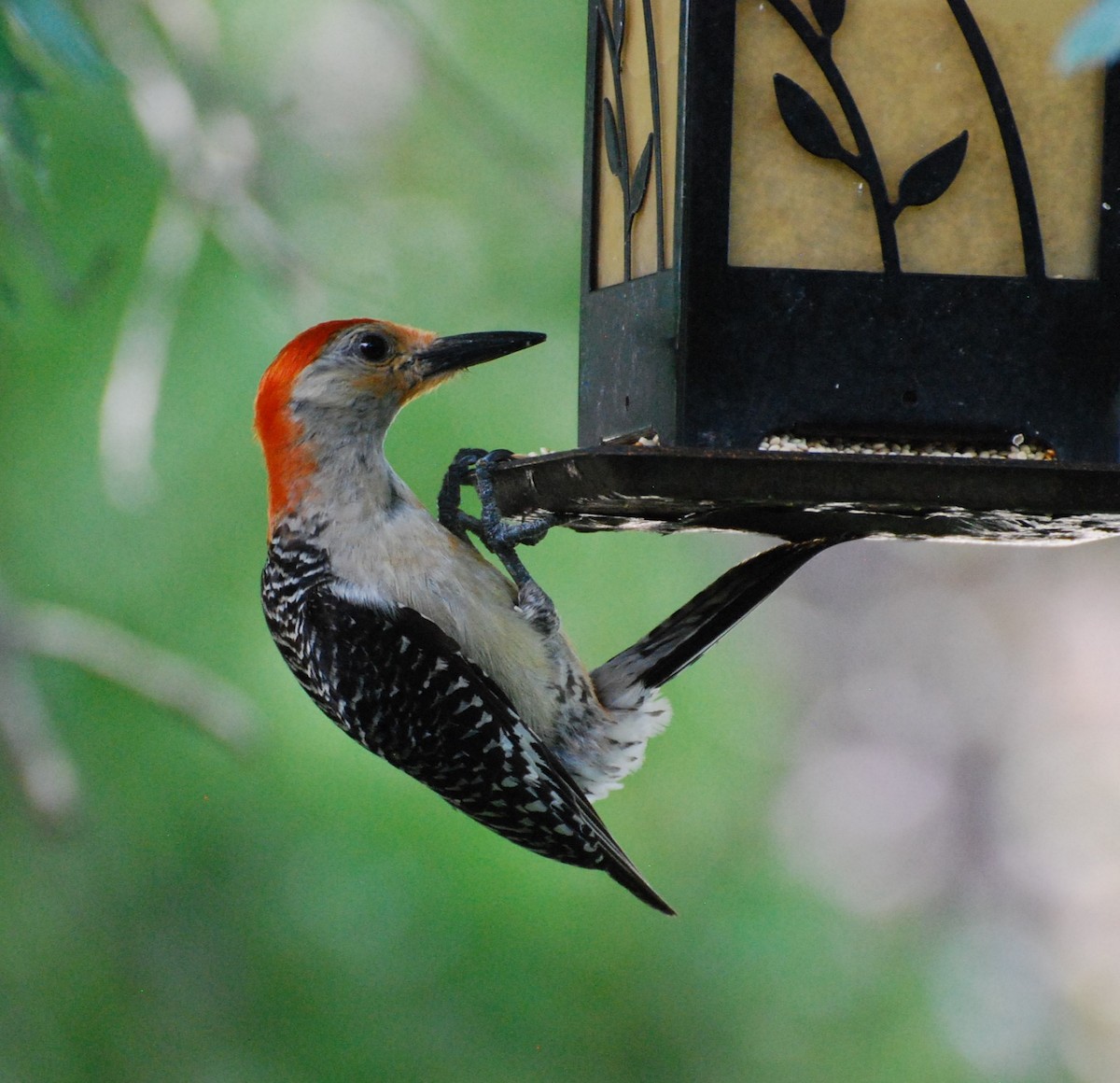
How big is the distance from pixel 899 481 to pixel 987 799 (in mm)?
5581

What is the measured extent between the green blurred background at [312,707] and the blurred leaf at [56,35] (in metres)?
2.26

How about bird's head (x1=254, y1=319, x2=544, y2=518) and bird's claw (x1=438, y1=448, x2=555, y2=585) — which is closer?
bird's claw (x1=438, y1=448, x2=555, y2=585)

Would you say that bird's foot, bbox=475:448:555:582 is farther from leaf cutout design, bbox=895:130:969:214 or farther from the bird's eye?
leaf cutout design, bbox=895:130:969:214

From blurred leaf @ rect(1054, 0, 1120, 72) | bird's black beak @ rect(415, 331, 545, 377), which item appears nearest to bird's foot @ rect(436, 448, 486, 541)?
bird's black beak @ rect(415, 331, 545, 377)

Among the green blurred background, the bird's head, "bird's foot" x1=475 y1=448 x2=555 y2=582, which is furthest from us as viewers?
the green blurred background

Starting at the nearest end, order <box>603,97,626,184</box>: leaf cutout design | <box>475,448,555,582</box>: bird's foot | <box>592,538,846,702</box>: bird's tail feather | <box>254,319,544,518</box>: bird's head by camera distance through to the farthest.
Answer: <box>603,97,626,184</box>: leaf cutout design < <box>475,448,555,582</box>: bird's foot < <box>592,538,846,702</box>: bird's tail feather < <box>254,319,544,518</box>: bird's head

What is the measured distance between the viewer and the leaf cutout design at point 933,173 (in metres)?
2.46

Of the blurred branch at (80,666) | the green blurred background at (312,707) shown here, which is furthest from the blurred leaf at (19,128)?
the blurred branch at (80,666)

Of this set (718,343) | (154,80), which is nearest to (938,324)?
(718,343)

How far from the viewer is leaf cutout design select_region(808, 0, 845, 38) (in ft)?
8.01

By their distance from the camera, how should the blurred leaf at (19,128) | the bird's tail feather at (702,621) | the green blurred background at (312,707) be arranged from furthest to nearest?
the green blurred background at (312,707)
the bird's tail feather at (702,621)
the blurred leaf at (19,128)

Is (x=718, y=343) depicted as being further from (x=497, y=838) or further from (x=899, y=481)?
(x=497, y=838)

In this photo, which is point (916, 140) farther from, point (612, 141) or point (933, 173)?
point (612, 141)

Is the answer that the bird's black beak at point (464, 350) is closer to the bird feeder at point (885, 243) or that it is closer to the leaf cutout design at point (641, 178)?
the leaf cutout design at point (641, 178)
